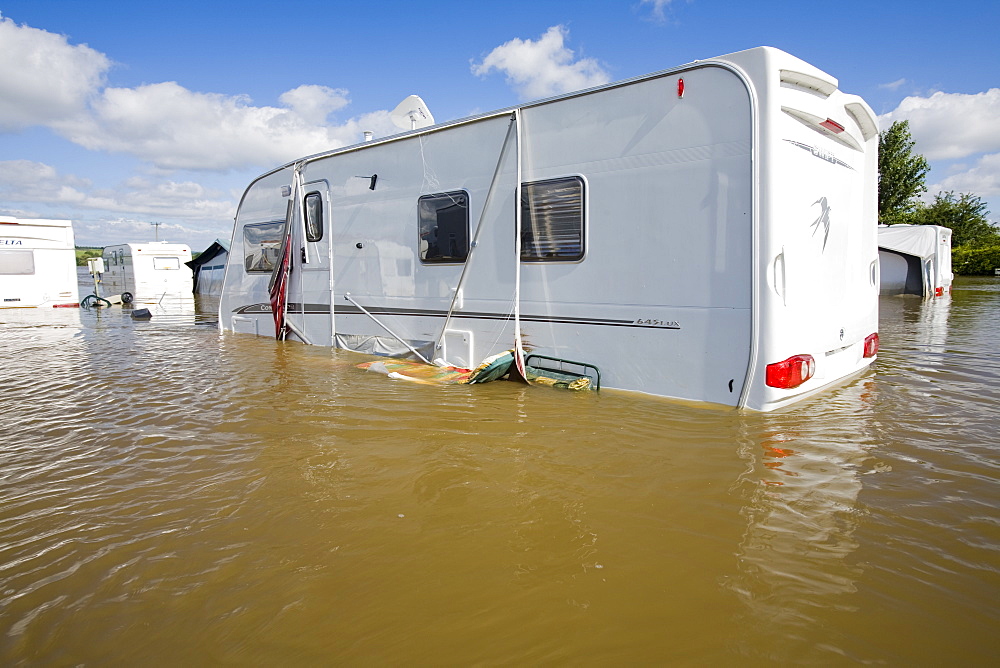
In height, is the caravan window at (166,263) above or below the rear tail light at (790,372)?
above

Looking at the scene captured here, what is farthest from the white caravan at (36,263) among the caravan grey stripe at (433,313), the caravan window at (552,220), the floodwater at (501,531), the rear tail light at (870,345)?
the rear tail light at (870,345)

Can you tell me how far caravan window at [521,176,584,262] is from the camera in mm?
5371

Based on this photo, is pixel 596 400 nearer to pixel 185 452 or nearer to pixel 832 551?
pixel 832 551

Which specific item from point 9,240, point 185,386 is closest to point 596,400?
point 185,386

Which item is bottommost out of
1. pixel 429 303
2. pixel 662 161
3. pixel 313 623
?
pixel 313 623

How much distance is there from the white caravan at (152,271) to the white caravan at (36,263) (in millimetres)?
3236

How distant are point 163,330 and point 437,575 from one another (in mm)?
11316

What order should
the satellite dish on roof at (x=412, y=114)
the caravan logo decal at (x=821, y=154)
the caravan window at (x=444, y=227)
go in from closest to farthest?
the caravan logo decal at (x=821, y=154)
the caravan window at (x=444, y=227)
the satellite dish on roof at (x=412, y=114)

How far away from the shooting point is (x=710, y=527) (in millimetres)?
2910

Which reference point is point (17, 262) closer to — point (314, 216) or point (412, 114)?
point (314, 216)

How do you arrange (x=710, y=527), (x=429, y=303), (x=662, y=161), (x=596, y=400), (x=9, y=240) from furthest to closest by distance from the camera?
(x=9, y=240), (x=429, y=303), (x=596, y=400), (x=662, y=161), (x=710, y=527)

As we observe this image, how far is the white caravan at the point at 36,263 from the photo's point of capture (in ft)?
55.3

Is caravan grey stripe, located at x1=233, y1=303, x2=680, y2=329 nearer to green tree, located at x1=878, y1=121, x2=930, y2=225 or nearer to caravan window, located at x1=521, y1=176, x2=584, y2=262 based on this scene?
caravan window, located at x1=521, y1=176, x2=584, y2=262

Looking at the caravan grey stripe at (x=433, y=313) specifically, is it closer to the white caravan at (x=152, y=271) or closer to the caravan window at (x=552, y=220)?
the caravan window at (x=552, y=220)
